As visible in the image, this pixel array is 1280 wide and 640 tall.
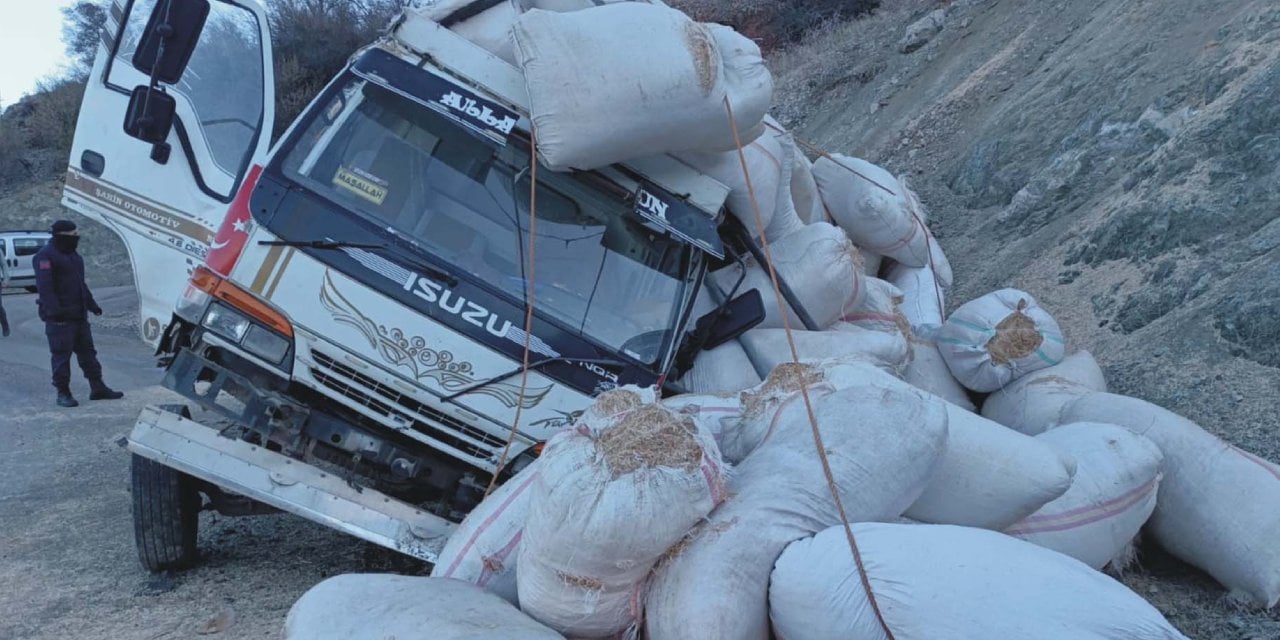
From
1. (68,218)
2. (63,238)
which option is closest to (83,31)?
(68,218)

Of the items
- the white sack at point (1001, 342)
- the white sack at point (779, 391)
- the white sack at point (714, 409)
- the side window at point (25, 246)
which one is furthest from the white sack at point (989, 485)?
the side window at point (25, 246)

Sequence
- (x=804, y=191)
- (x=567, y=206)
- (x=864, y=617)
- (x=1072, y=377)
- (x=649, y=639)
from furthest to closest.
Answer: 1. (x=804, y=191)
2. (x=1072, y=377)
3. (x=567, y=206)
4. (x=649, y=639)
5. (x=864, y=617)

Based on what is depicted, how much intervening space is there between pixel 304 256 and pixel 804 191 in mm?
3360

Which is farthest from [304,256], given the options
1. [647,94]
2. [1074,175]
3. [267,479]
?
[1074,175]

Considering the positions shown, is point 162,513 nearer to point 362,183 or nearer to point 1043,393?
point 362,183

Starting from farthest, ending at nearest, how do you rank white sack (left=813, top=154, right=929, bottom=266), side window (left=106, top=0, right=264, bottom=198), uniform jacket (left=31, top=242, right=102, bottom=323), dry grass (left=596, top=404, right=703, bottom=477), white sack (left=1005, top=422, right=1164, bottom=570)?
1. uniform jacket (left=31, top=242, right=102, bottom=323)
2. white sack (left=813, top=154, right=929, bottom=266)
3. side window (left=106, top=0, right=264, bottom=198)
4. white sack (left=1005, top=422, right=1164, bottom=570)
5. dry grass (left=596, top=404, right=703, bottom=477)

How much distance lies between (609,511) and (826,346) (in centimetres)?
248

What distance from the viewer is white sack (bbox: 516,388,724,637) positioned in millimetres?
2582

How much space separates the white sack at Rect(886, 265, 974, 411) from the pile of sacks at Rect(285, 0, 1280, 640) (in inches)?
0.9

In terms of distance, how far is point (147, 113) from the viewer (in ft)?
14.4

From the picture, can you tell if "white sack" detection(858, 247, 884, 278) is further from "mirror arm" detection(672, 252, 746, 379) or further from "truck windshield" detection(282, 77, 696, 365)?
"truck windshield" detection(282, 77, 696, 365)

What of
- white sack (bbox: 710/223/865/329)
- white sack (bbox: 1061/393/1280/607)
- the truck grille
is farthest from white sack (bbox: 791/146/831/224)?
the truck grille

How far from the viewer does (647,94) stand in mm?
4109

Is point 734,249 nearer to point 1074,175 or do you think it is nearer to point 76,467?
point 1074,175
